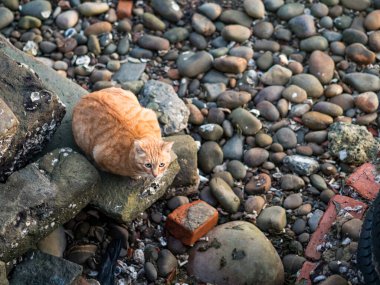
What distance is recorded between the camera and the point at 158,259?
183 inches

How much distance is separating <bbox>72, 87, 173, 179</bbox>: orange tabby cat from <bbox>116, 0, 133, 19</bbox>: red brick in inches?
76.0

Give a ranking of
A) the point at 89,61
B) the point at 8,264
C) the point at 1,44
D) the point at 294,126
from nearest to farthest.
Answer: the point at 8,264
the point at 1,44
the point at 294,126
the point at 89,61

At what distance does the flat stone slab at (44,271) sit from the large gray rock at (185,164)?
1.22 metres

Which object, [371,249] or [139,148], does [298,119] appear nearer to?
[139,148]

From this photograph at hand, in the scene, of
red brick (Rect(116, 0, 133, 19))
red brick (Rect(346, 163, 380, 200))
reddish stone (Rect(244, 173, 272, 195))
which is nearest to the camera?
red brick (Rect(346, 163, 380, 200))

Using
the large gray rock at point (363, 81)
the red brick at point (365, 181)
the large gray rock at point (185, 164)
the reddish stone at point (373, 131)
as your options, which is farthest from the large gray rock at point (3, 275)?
the large gray rock at point (363, 81)

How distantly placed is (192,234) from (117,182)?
670 mm

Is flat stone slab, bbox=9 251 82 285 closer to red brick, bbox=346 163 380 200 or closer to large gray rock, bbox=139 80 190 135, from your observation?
large gray rock, bbox=139 80 190 135

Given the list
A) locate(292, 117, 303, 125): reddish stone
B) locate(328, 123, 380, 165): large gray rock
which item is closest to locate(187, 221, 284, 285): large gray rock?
locate(328, 123, 380, 165): large gray rock

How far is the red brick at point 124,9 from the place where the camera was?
252 inches

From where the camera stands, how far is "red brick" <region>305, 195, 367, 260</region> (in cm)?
457

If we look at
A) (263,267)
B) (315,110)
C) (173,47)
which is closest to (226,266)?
(263,267)

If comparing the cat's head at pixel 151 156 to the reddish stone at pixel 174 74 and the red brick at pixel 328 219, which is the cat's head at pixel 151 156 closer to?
the red brick at pixel 328 219

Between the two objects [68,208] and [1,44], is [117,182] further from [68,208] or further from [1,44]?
[1,44]
